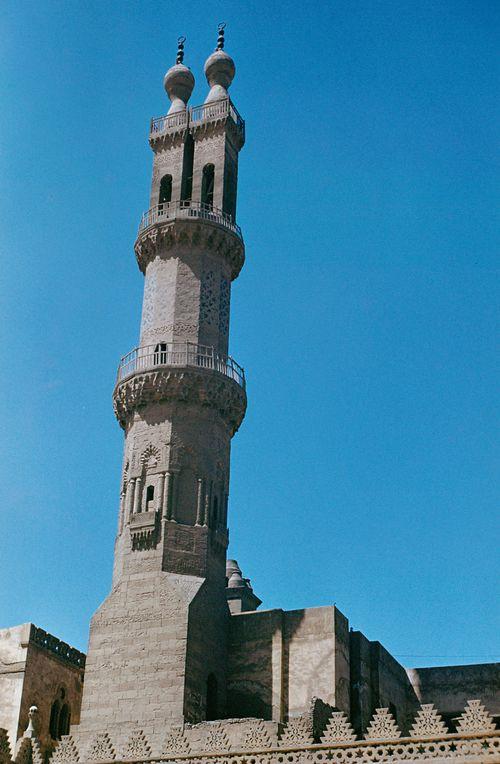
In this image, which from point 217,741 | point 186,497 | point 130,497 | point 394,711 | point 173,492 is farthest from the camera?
point 394,711

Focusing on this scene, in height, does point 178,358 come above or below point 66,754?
above

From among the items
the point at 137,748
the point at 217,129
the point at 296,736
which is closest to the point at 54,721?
the point at 137,748

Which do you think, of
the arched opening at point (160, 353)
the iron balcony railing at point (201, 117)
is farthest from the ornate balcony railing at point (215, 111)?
the arched opening at point (160, 353)

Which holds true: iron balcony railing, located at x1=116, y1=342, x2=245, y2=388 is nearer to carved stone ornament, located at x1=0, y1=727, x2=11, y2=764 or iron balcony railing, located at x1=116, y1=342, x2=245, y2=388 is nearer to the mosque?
the mosque

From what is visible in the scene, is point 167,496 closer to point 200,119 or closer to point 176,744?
point 176,744

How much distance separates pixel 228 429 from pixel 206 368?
2132 millimetres

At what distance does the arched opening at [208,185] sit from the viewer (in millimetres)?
35625

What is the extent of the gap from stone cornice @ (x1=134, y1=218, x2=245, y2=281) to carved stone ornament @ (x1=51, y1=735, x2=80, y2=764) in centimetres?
1549

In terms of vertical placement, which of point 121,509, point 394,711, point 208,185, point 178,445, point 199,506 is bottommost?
point 394,711

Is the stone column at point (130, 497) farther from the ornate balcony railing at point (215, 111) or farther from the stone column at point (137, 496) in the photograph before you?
the ornate balcony railing at point (215, 111)

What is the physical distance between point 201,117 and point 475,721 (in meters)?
23.0

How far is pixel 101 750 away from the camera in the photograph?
83.4 ft

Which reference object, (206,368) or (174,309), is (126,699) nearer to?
(206,368)

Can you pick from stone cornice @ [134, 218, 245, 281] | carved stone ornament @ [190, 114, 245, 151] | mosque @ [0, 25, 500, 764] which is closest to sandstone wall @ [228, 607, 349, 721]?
mosque @ [0, 25, 500, 764]
